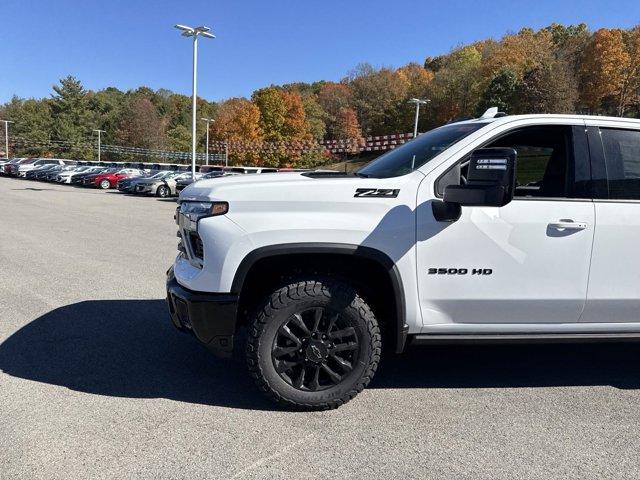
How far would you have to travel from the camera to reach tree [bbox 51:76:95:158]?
275 ft

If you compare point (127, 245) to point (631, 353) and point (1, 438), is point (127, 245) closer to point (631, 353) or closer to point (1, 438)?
point (1, 438)

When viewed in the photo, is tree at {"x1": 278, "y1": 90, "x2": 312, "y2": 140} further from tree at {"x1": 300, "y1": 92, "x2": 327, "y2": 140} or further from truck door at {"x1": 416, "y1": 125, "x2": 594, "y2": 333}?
truck door at {"x1": 416, "y1": 125, "x2": 594, "y2": 333}

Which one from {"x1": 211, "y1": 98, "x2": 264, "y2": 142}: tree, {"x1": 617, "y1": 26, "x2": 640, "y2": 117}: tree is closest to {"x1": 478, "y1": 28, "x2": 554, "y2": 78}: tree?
{"x1": 617, "y1": 26, "x2": 640, "y2": 117}: tree

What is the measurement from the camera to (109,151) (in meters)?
87.5

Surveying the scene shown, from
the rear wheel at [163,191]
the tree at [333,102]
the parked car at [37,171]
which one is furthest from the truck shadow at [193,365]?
the tree at [333,102]

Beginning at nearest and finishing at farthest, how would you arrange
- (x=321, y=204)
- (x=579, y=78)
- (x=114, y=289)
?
(x=321, y=204)
(x=114, y=289)
(x=579, y=78)

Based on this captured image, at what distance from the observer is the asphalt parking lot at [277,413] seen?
2.66 m

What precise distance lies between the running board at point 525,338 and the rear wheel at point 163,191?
80.4 feet

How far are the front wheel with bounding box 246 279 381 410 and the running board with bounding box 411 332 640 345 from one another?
14.3 inches

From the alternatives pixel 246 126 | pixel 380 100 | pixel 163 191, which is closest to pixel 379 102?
pixel 380 100

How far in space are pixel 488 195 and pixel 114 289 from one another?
4.86m

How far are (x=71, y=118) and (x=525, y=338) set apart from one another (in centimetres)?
9518

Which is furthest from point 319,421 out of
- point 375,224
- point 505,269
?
point 505,269

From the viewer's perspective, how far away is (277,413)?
10.6ft
